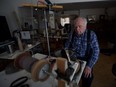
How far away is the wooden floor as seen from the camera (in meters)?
2.23

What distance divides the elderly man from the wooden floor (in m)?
0.82

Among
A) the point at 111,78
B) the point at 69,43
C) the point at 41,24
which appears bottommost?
the point at 111,78

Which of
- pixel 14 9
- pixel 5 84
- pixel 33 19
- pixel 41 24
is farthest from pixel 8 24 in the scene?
pixel 5 84

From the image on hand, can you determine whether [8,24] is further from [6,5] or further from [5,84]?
[5,84]

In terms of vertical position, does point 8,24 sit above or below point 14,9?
below

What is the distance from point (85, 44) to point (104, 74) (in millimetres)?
1453

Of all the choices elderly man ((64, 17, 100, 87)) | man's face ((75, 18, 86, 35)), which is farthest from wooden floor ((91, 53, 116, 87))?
man's face ((75, 18, 86, 35))

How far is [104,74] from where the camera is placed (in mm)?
2564

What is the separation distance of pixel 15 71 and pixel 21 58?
407 mm

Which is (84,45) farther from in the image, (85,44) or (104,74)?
(104,74)

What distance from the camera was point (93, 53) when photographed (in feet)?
4.85

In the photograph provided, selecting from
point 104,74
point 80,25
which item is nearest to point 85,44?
point 80,25

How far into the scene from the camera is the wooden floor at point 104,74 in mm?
2227

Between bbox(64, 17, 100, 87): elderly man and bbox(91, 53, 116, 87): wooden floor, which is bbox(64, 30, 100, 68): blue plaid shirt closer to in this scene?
bbox(64, 17, 100, 87): elderly man
